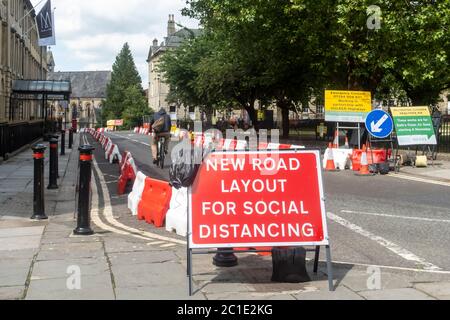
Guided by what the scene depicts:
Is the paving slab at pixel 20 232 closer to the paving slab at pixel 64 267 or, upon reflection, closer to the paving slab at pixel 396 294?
the paving slab at pixel 64 267

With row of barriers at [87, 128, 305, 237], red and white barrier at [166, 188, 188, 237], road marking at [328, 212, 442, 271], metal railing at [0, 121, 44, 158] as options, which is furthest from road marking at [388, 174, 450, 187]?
metal railing at [0, 121, 44, 158]

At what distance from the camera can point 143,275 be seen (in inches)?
221

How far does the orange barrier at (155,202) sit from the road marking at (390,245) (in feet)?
8.53

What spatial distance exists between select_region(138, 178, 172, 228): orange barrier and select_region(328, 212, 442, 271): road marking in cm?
260

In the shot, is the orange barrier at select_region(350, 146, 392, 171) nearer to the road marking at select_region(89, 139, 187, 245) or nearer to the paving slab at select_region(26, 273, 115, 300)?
the road marking at select_region(89, 139, 187, 245)

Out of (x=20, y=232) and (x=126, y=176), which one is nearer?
(x=20, y=232)

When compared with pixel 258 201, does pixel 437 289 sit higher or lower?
lower

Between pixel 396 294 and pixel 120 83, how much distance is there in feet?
410

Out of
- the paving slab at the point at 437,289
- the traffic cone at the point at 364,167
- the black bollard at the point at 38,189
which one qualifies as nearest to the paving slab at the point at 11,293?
the paving slab at the point at 437,289

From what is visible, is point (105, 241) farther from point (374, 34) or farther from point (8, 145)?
point (374, 34)

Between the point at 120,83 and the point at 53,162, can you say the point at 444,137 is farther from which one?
the point at 120,83

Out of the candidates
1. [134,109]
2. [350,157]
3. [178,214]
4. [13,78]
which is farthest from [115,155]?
[134,109]
